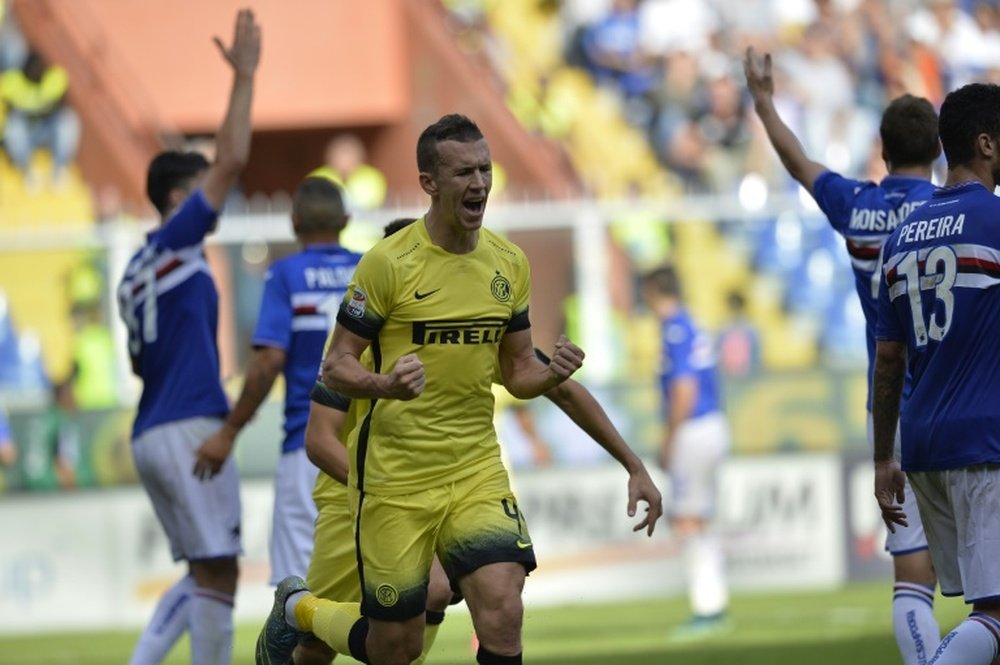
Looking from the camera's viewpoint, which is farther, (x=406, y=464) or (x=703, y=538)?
(x=703, y=538)

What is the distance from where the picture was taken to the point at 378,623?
274 inches

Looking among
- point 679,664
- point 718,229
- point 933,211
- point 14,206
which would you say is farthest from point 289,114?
point 933,211

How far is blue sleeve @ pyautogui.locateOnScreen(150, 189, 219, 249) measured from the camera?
8.78 metres

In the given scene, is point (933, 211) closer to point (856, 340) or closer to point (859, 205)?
point (859, 205)

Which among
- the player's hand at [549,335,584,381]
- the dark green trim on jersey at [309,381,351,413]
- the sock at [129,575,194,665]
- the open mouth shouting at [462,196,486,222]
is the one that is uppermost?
the open mouth shouting at [462,196,486,222]

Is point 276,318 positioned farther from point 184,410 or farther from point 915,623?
point 915,623

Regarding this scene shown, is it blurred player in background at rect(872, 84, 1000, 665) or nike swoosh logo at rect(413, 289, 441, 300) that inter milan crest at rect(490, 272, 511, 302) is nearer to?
nike swoosh logo at rect(413, 289, 441, 300)

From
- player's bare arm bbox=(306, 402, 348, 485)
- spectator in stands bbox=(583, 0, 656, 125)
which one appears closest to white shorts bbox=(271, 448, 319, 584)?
player's bare arm bbox=(306, 402, 348, 485)

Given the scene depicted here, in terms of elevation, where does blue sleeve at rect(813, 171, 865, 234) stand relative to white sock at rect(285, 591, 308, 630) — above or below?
above

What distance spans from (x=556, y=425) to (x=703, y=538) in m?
2.08

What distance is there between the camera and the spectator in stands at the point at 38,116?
20.9 meters

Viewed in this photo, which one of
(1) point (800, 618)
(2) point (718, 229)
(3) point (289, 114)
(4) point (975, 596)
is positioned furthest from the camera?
(3) point (289, 114)

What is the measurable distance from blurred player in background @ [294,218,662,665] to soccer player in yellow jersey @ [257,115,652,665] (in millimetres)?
335

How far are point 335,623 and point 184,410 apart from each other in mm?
2035
